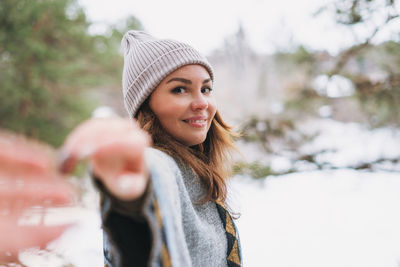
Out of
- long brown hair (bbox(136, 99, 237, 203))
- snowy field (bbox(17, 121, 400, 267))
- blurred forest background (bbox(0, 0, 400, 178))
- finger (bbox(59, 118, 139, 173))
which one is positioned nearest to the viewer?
finger (bbox(59, 118, 139, 173))

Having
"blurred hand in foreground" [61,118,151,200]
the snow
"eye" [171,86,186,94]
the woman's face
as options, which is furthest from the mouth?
the snow

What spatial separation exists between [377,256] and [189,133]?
10.8 feet

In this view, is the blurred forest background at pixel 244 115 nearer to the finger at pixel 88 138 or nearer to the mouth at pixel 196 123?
the mouth at pixel 196 123

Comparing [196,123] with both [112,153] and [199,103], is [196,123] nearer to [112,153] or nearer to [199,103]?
[199,103]

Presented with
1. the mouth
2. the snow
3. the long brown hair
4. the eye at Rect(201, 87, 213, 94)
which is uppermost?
the eye at Rect(201, 87, 213, 94)

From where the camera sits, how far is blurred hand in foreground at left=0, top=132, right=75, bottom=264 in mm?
352

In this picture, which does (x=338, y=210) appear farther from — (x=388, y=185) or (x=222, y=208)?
(x=222, y=208)

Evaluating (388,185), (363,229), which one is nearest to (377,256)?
(363,229)

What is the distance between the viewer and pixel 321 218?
4.26 metres

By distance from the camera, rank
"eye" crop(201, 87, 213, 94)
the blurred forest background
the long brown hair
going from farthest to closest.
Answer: the blurred forest background < "eye" crop(201, 87, 213, 94) < the long brown hair

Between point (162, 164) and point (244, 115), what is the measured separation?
4.71 meters

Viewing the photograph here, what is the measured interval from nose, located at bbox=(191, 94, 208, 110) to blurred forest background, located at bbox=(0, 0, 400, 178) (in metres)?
1.42

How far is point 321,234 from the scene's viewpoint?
148 inches

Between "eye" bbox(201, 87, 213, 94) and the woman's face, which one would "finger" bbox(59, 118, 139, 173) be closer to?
the woman's face
